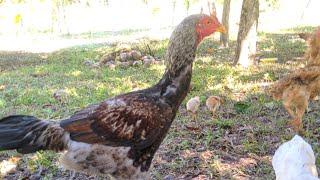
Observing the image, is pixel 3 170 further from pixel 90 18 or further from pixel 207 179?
pixel 90 18

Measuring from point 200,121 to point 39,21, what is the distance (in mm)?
35987

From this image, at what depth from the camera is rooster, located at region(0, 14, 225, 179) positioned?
13.7 feet

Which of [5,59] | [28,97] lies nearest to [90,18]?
[5,59]

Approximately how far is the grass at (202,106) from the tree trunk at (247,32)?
0.54m

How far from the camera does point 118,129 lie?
4.21m

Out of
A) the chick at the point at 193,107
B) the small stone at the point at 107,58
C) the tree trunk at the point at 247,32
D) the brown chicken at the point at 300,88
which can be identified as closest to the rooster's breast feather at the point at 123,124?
the brown chicken at the point at 300,88

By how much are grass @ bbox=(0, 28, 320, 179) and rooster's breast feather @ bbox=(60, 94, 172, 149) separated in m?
1.31

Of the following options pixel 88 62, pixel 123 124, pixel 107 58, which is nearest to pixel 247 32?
pixel 107 58

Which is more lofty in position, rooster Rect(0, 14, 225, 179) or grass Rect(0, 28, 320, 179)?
rooster Rect(0, 14, 225, 179)

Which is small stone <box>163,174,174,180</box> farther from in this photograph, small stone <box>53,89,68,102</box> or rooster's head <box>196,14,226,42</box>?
small stone <box>53,89,68,102</box>

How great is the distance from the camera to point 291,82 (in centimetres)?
612

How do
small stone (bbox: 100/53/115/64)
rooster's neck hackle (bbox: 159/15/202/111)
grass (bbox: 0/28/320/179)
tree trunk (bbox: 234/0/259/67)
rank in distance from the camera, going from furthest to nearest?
small stone (bbox: 100/53/115/64), tree trunk (bbox: 234/0/259/67), grass (bbox: 0/28/320/179), rooster's neck hackle (bbox: 159/15/202/111)

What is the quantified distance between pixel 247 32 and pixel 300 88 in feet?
22.1

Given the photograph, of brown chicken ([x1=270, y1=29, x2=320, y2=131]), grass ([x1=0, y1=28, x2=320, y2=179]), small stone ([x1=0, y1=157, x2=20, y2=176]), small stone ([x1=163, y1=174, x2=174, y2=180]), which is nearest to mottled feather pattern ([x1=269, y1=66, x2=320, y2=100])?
brown chicken ([x1=270, y1=29, x2=320, y2=131])
